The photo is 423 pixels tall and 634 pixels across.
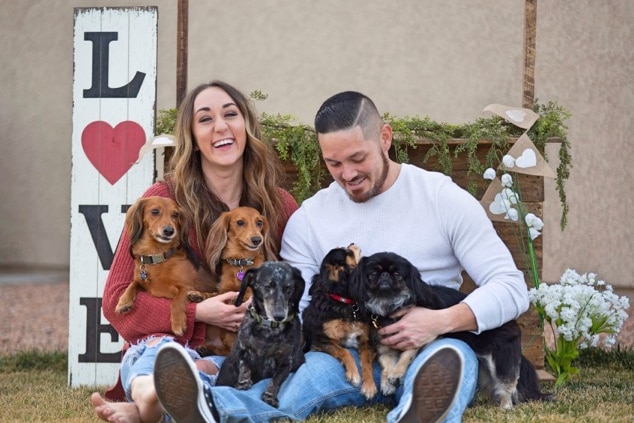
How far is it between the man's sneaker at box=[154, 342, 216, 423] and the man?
132 mm

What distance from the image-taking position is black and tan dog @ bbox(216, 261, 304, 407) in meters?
3.37

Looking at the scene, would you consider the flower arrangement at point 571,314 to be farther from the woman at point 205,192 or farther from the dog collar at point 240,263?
the dog collar at point 240,263

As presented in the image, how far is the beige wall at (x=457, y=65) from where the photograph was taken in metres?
7.10

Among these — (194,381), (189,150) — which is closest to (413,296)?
(194,381)

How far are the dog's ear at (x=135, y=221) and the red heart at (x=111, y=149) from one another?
3.68ft

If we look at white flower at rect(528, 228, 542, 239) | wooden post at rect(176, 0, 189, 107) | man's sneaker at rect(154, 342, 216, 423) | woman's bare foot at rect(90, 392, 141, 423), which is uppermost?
wooden post at rect(176, 0, 189, 107)

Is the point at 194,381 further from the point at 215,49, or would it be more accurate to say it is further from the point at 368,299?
the point at 215,49

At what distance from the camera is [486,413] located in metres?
3.54

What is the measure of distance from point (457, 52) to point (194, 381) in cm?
468

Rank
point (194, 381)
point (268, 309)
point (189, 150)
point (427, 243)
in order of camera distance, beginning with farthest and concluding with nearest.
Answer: point (189, 150) < point (427, 243) < point (268, 309) < point (194, 381)

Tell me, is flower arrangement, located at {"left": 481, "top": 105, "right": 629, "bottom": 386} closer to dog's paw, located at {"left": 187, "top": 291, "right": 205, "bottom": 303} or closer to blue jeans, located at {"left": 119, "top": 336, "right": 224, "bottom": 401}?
dog's paw, located at {"left": 187, "top": 291, "right": 205, "bottom": 303}

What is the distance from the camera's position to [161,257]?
12.6ft

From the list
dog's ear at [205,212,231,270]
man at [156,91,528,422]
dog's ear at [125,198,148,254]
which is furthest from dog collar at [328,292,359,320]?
dog's ear at [125,198,148,254]

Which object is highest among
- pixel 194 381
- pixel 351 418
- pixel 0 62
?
pixel 0 62
